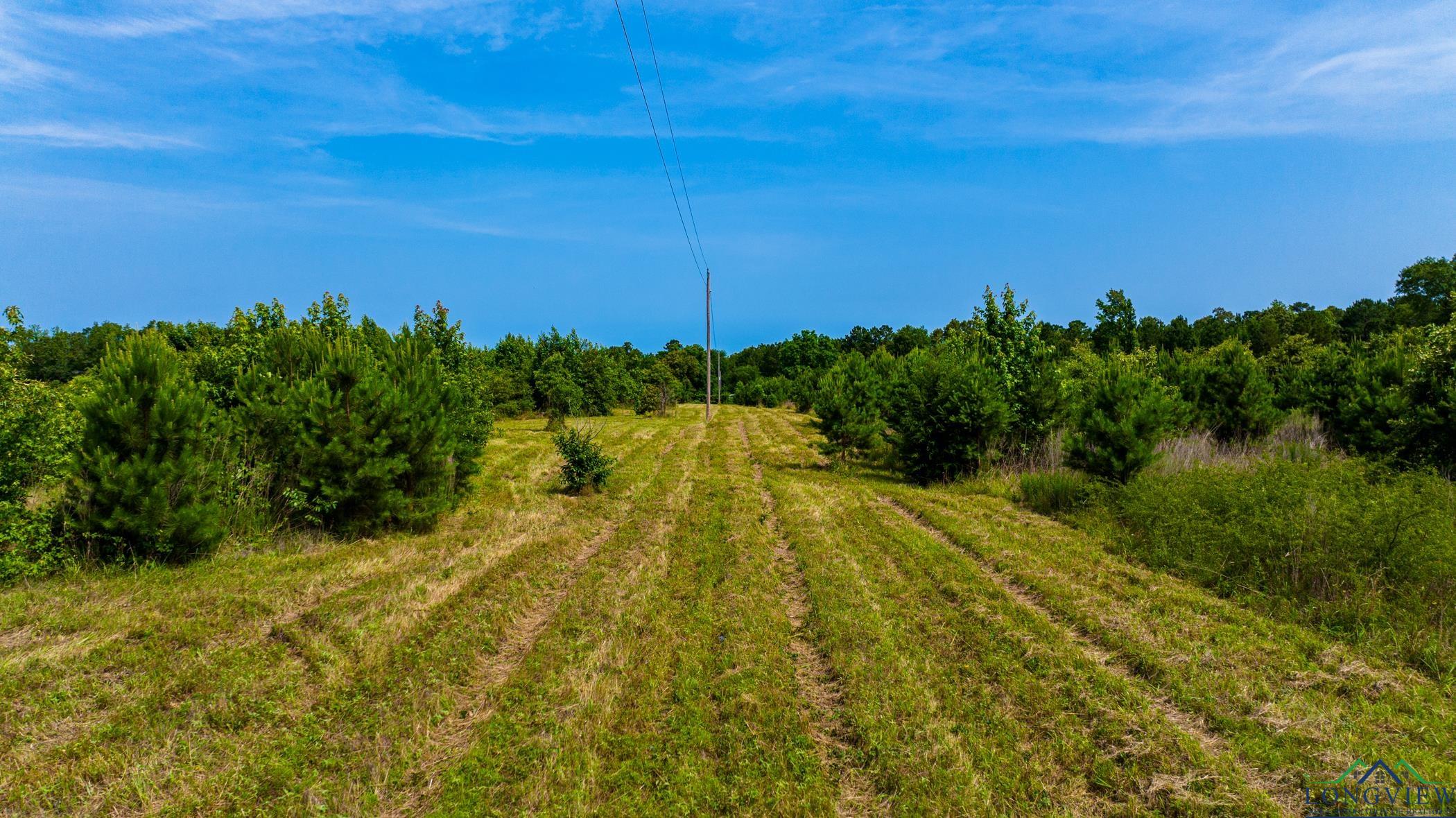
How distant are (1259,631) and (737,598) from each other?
5531 millimetres

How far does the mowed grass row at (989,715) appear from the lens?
3670 mm

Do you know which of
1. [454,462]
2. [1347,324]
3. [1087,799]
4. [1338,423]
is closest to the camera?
[1087,799]

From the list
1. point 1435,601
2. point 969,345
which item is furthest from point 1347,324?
point 1435,601

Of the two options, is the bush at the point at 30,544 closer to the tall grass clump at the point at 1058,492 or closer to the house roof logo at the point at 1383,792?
the house roof logo at the point at 1383,792

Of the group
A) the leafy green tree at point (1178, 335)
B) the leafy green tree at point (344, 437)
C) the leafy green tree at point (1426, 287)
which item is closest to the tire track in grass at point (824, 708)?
the leafy green tree at point (344, 437)

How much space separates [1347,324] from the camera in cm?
5731

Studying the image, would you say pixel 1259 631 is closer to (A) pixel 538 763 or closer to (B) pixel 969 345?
(A) pixel 538 763

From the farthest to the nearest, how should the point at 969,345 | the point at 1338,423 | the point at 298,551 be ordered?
the point at 969,345 < the point at 1338,423 < the point at 298,551

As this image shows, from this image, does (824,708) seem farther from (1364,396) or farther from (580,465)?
(1364,396)

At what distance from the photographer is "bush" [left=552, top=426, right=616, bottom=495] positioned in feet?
46.6

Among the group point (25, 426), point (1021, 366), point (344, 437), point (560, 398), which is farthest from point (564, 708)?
point (560, 398)

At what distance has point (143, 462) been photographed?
23.9ft

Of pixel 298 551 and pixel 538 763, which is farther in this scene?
pixel 298 551

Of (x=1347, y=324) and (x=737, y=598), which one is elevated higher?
(x=1347, y=324)
